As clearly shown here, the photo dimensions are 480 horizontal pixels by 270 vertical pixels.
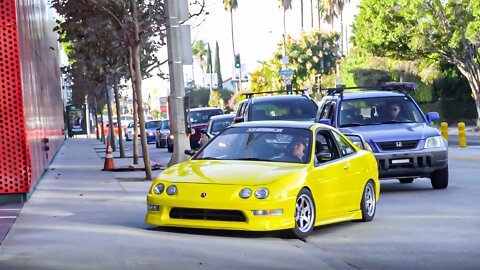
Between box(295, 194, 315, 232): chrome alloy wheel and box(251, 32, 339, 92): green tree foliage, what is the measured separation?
7457cm

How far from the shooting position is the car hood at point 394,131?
1712cm

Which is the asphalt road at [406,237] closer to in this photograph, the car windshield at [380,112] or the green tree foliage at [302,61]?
the car windshield at [380,112]

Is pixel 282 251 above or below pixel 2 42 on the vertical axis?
below

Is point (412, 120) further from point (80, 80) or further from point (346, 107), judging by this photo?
point (80, 80)

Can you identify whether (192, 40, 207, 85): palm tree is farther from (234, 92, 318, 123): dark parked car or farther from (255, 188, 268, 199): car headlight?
(255, 188, 268, 199): car headlight

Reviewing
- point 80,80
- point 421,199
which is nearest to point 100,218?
point 421,199

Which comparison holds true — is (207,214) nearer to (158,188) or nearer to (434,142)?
(158,188)

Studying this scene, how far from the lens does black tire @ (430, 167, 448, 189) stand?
687 inches

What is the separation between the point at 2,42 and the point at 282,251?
8.16 metres

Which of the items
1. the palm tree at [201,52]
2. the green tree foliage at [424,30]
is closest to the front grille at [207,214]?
the green tree foliage at [424,30]

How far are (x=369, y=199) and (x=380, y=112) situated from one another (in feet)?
16.0

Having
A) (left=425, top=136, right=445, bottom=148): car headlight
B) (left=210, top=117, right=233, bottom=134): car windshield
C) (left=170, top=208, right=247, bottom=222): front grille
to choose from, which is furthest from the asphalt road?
(left=210, top=117, right=233, bottom=134): car windshield

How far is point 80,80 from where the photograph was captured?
5619 centimetres

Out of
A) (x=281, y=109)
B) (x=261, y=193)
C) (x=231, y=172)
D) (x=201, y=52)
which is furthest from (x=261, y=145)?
(x=201, y=52)
